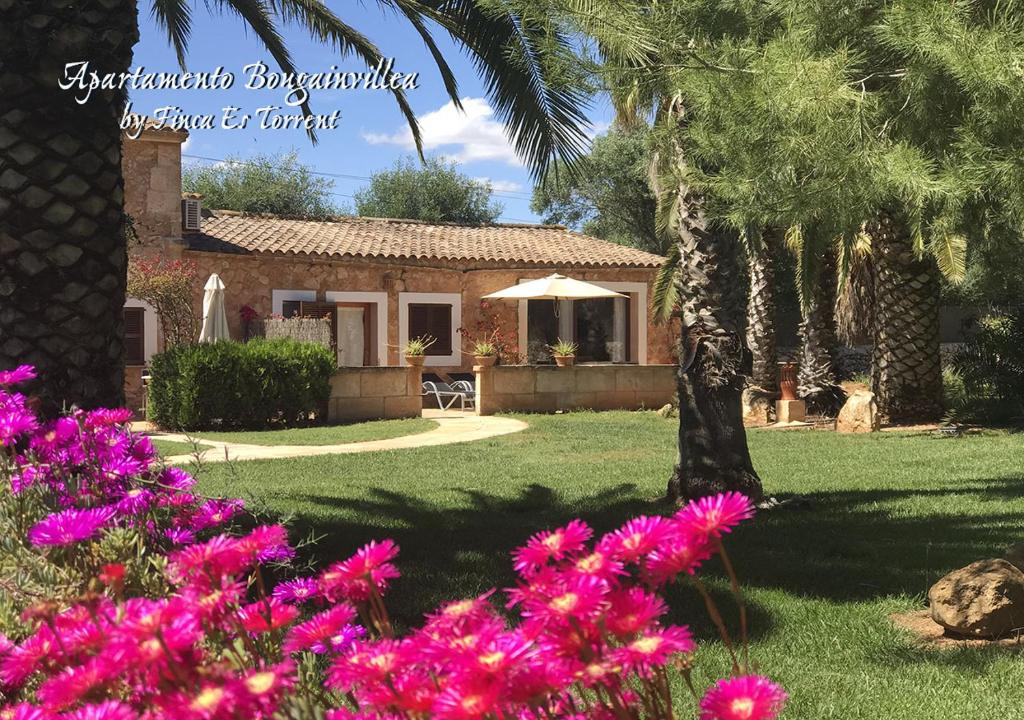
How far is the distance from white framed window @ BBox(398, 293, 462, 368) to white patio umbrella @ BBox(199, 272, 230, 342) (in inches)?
219

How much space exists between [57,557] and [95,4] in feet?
11.0

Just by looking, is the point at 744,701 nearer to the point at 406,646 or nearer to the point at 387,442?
the point at 406,646

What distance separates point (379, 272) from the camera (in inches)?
825

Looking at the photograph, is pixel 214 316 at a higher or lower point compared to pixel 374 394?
higher

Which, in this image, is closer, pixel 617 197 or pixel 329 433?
pixel 329 433

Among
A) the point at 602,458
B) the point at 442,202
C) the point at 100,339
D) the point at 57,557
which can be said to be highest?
the point at 442,202

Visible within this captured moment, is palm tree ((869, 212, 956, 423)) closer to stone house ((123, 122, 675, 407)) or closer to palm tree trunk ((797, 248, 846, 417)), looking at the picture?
palm tree trunk ((797, 248, 846, 417))

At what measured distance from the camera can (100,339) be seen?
4.39 m

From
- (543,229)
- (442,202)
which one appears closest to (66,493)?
(543,229)

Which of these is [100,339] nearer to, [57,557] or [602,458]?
[57,557]

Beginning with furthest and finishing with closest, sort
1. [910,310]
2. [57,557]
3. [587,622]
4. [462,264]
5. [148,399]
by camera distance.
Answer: [462,264]
[148,399]
[910,310]
[57,557]
[587,622]

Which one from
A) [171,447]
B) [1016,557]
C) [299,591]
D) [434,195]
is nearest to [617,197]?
[434,195]

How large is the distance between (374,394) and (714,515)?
15.1 m

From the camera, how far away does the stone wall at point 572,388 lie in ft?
55.2
